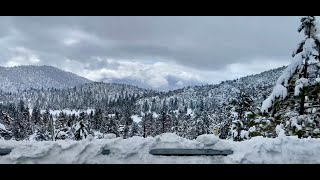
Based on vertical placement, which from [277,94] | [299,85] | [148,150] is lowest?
[148,150]

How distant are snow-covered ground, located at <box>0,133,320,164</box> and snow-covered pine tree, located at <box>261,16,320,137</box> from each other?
15.6 feet

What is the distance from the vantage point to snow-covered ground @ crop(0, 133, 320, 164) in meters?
4.24

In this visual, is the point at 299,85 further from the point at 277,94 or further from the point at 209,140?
the point at 209,140

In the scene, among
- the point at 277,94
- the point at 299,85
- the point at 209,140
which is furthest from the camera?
the point at 299,85

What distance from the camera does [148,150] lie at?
4426mm

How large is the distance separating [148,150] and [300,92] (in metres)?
6.91

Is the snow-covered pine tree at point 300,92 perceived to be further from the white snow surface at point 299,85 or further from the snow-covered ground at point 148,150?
the snow-covered ground at point 148,150

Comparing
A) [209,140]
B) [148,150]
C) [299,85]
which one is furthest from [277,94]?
[148,150]

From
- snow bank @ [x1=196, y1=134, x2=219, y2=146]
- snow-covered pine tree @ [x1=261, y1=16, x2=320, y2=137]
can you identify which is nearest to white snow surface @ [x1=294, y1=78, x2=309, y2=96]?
snow-covered pine tree @ [x1=261, y1=16, x2=320, y2=137]
